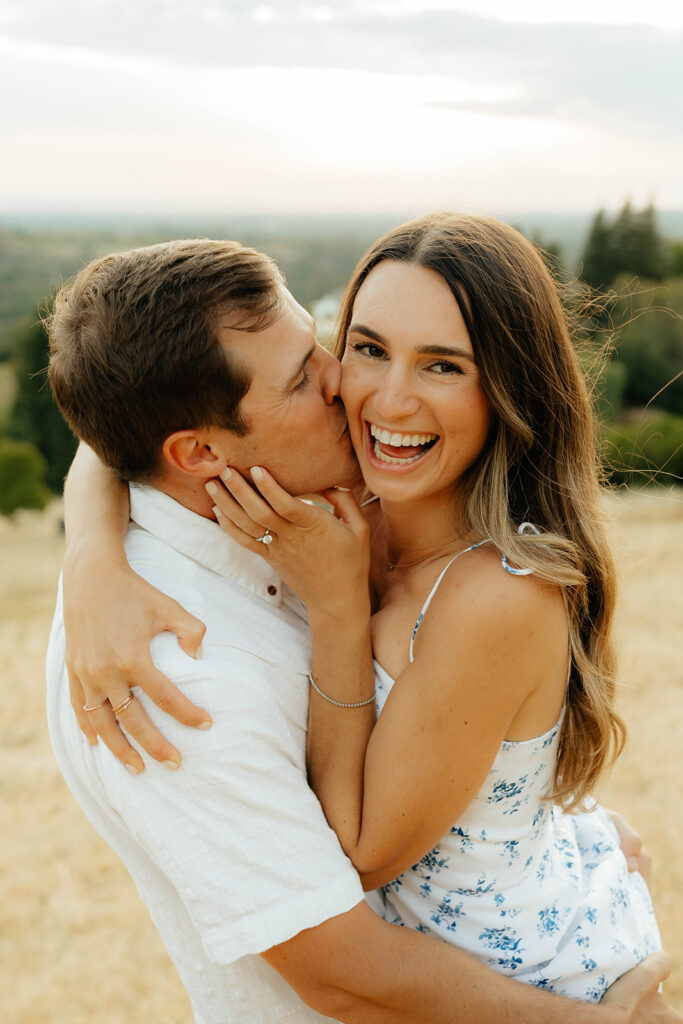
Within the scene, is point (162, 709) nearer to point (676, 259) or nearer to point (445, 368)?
point (445, 368)

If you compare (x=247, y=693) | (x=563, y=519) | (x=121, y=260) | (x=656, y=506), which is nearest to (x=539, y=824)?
(x=563, y=519)

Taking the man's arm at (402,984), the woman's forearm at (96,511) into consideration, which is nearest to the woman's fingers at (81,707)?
the woman's forearm at (96,511)

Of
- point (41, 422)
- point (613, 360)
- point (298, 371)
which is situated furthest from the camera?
point (41, 422)

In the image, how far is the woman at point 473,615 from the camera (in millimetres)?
2371

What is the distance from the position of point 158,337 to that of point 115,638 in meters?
0.81

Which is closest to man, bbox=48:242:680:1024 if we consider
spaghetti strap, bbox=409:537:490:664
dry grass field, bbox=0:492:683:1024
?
spaghetti strap, bbox=409:537:490:664

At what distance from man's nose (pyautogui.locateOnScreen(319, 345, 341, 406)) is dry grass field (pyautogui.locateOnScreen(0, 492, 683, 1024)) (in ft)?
3.37

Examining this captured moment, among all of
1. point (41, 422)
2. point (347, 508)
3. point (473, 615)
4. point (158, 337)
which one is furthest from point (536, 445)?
point (41, 422)

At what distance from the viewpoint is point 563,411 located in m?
2.86

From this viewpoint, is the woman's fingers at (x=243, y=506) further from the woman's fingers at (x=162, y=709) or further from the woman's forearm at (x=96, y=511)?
the woman's fingers at (x=162, y=709)

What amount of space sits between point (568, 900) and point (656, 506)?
1943cm

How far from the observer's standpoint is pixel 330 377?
2.81m

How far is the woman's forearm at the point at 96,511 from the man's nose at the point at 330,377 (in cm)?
72

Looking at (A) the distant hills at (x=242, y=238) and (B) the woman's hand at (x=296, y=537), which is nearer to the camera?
(B) the woman's hand at (x=296, y=537)
